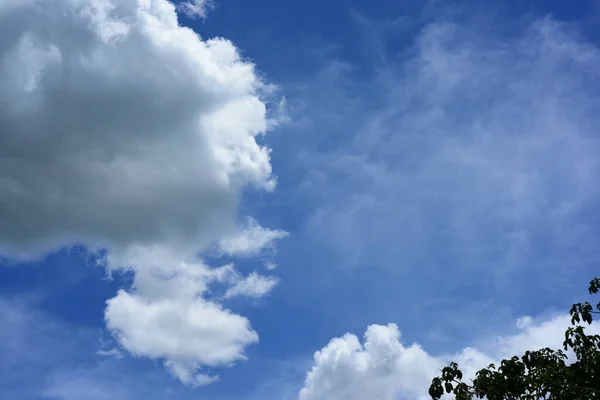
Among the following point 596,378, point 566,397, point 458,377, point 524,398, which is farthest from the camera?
point 458,377

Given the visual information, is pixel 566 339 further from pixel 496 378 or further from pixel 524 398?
pixel 496 378

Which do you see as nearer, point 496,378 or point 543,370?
point 543,370

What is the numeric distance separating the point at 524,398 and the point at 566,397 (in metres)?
6.06

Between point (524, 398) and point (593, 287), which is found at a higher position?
point (593, 287)

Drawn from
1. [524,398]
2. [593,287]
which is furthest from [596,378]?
[593,287]

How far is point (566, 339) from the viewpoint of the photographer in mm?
20859

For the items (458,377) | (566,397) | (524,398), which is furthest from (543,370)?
(566,397)

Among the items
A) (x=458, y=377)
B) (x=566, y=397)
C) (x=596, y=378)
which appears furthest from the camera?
(x=458, y=377)

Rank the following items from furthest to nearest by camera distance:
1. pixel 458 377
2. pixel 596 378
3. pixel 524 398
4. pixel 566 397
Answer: pixel 458 377 → pixel 524 398 → pixel 596 378 → pixel 566 397

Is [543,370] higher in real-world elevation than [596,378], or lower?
higher

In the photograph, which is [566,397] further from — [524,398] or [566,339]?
[524,398]

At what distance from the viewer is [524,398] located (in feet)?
75.2

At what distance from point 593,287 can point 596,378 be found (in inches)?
199

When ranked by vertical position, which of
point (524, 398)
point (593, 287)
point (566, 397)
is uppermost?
point (593, 287)
